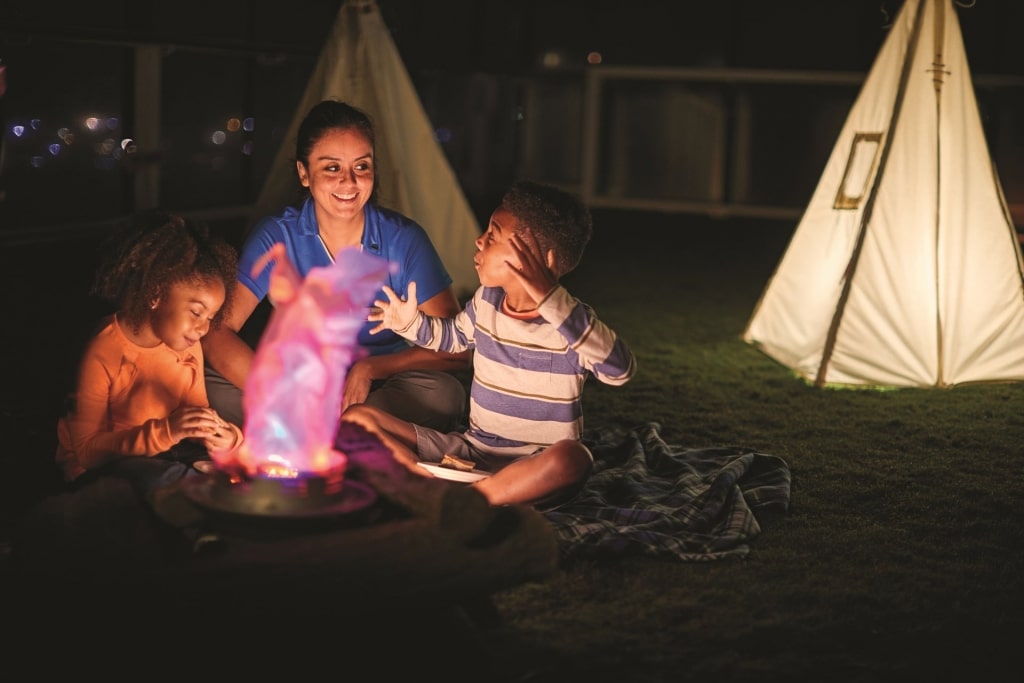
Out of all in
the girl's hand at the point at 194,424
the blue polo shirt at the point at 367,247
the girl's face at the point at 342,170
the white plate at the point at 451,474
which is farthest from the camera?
the blue polo shirt at the point at 367,247

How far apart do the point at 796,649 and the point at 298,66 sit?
474 inches

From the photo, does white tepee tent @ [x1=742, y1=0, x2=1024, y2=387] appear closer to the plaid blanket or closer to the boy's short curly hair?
the plaid blanket

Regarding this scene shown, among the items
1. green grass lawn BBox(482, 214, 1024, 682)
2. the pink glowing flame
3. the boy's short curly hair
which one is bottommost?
green grass lawn BBox(482, 214, 1024, 682)

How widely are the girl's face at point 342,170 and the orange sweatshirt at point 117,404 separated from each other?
1068 millimetres

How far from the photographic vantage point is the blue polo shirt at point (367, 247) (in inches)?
200

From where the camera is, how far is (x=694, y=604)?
3.71 m

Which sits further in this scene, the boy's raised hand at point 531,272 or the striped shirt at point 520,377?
the striped shirt at point 520,377

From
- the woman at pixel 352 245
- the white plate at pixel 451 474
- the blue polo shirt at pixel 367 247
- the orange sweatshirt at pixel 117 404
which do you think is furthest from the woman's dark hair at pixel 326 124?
the white plate at pixel 451 474

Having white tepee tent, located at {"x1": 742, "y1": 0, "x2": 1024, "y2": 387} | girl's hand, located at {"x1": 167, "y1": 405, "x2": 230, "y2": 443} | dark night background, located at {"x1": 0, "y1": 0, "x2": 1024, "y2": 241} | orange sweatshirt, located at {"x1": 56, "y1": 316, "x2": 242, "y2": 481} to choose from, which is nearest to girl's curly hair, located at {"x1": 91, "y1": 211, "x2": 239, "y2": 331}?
orange sweatshirt, located at {"x1": 56, "y1": 316, "x2": 242, "y2": 481}

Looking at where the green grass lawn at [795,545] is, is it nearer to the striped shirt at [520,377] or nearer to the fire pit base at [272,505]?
the fire pit base at [272,505]

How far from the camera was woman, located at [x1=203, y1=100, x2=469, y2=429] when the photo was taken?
4.88 m

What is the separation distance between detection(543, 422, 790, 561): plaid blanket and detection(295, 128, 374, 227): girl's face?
1.48 meters

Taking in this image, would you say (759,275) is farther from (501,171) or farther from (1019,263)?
(501,171)

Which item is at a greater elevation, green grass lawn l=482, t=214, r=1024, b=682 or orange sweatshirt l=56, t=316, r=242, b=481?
orange sweatshirt l=56, t=316, r=242, b=481
